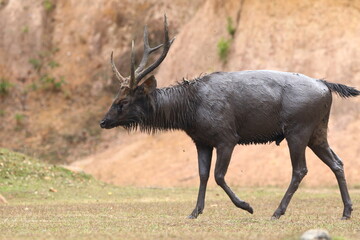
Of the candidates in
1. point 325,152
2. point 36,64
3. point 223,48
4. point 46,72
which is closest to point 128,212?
point 325,152

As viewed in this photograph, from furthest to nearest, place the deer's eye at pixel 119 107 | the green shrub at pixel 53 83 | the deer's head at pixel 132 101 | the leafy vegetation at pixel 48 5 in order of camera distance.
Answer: the leafy vegetation at pixel 48 5 < the green shrub at pixel 53 83 < the deer's eye at pixel 119 107 < the deer's head at pixel 132 101

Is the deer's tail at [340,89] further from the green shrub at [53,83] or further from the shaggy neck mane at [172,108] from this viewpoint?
the green shrub at [53,83]

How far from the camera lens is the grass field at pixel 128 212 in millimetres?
9586

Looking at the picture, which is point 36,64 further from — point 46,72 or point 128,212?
point 128,212

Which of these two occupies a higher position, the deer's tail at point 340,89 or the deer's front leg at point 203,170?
the deer's tail at point 340,89

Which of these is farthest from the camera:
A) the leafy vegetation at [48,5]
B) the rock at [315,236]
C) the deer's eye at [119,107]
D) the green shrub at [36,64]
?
the leafy vegetation at [48,5]

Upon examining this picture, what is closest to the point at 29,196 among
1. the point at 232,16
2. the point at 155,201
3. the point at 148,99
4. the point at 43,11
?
the point at 155,201

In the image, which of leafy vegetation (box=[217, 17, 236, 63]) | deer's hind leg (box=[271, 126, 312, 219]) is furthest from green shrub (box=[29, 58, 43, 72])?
deer's hind leg (box=[271, 126, 312, 219])

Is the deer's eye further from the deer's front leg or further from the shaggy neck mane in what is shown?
the deer's front leg

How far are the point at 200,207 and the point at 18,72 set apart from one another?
27614mm

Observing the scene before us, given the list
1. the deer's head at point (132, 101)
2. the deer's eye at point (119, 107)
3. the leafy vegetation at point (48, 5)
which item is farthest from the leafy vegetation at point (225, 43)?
the deer's eye at point (119, 107)

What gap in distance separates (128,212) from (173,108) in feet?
7.64

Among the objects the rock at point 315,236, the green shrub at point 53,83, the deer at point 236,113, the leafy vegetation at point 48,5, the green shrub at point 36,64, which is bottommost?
the rock at point 315,236

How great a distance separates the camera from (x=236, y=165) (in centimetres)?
2716
